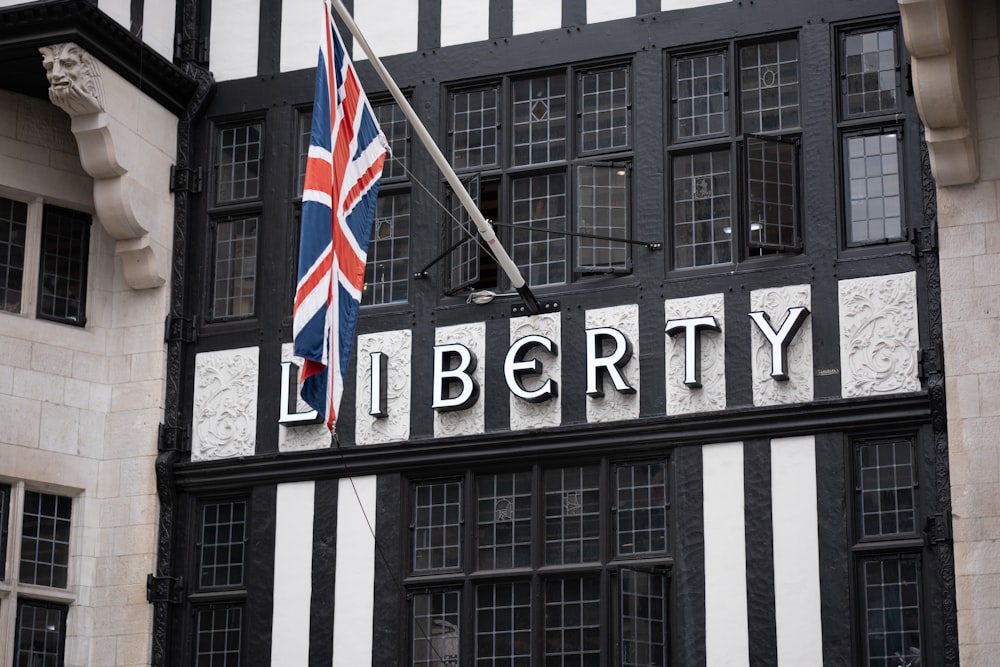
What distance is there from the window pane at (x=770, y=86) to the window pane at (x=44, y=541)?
7572mm

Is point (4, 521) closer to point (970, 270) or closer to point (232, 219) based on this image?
point (232, 219)

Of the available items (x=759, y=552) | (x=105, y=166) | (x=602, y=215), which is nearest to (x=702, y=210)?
(x=602, y=215)

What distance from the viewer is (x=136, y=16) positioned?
20047 mm

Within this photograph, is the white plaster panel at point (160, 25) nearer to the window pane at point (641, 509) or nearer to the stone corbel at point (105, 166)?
the stone corbel at point (105, 166)

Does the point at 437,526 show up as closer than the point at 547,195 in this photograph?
Yes

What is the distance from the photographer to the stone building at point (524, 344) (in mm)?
16812

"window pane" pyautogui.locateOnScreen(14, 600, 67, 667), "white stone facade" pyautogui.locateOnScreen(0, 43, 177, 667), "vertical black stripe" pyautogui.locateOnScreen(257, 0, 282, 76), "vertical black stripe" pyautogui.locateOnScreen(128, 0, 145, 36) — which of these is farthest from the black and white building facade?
"vertical black stripe" pyautogui.locateOnScreen(128, 0, 145, 36)

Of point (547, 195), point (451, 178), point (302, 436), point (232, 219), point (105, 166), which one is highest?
point (105, 166)

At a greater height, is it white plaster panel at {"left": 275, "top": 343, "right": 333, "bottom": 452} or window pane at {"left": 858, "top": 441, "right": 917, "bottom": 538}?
white plaster panel at {"left": 275, "top": 343, "right": 333, "bottom": 452}

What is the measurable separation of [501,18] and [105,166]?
163 inches

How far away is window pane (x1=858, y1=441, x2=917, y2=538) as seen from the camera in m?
16.6

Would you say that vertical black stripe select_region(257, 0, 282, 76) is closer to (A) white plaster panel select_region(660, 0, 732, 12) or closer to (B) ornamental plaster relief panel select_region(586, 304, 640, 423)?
(A) white plaster panel select_region(660, 0, 732, 12)

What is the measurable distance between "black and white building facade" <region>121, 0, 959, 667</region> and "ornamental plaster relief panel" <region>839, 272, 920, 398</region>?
26 mm

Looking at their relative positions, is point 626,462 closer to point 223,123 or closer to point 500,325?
point 500,325
